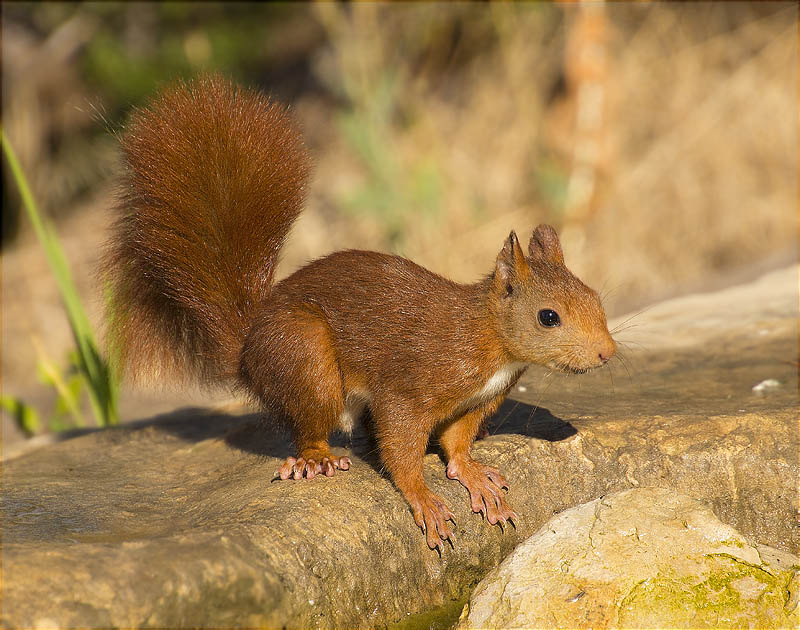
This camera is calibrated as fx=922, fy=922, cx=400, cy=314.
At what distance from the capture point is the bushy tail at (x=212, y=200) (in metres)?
3.25

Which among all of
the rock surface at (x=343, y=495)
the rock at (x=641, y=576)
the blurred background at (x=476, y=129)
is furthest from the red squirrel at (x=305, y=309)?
the blurred background at (x=476, y=129)

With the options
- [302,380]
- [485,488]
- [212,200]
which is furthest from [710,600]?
[212,200]

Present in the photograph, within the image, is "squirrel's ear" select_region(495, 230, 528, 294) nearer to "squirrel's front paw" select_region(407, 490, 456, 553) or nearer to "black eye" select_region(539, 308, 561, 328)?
"black eye" select_region(539, 308, 561, 328)

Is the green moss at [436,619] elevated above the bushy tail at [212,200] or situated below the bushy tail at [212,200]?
below

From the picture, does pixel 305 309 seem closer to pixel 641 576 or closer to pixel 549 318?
pixel 549 318

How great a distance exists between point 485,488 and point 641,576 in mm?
609

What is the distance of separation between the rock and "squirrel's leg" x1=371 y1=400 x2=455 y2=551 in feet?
0.73

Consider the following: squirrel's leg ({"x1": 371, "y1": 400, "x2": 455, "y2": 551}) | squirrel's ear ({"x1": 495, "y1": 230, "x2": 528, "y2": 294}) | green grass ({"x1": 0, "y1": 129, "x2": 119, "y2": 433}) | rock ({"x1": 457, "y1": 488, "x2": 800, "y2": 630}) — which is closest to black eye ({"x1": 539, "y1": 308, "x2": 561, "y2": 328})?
squirrel's ear ({"x1": 495, "y1": 230, "x2": 528, "y2": 294})

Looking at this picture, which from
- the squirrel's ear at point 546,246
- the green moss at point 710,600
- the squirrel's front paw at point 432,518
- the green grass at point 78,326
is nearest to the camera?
the green moss at point 710,600

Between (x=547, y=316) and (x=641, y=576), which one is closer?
(x=641, y=576)

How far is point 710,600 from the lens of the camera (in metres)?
2.44

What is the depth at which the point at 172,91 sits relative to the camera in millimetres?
3324

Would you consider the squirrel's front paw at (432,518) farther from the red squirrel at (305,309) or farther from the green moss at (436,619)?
the green moss at (436,619)

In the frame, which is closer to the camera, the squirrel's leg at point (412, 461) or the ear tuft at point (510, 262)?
the squirrel's leg at point (412, 461)
